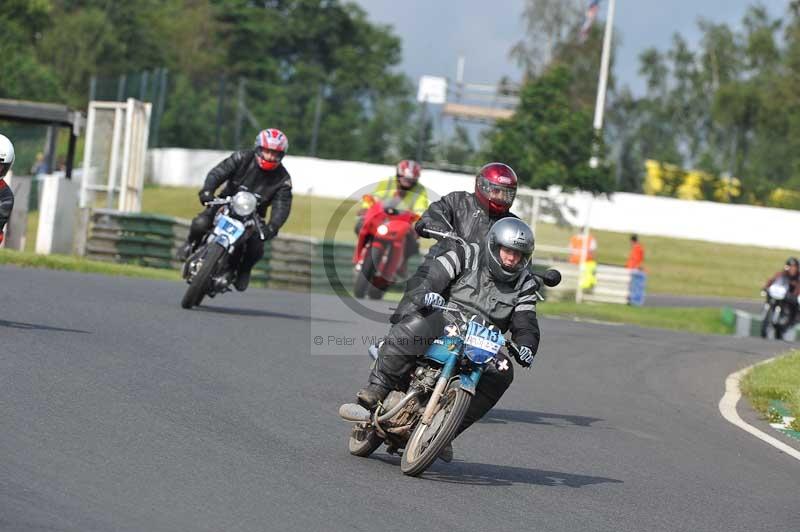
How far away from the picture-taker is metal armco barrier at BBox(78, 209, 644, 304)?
2422 cm

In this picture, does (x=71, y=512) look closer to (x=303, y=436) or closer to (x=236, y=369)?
(x=303, y=436)

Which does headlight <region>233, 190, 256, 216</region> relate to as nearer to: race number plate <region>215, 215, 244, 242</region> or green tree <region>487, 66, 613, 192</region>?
race number plate <region>215, 215, 244, 242</region>

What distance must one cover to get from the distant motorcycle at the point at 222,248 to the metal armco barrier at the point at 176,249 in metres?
8.33

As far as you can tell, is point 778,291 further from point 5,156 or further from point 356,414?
point 356,414

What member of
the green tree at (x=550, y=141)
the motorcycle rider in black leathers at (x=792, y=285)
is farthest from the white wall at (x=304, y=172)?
the motorcycle rider in black leathers at (x=792, y=285)

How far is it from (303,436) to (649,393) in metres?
6.37

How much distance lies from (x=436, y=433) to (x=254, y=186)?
8.60 meters

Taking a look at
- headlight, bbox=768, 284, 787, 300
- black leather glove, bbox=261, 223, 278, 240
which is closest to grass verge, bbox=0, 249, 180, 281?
black leather glove, bbox=261, 223, 278, 240

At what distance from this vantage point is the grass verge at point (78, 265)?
799 inches

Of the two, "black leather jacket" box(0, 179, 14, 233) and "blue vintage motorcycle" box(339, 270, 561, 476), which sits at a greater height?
"black leather jacket" box(0, 179, 14, 233)

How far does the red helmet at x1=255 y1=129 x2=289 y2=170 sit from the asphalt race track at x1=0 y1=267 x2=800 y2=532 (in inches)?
67.6

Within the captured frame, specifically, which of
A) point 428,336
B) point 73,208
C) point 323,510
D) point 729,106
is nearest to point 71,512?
point 323,510

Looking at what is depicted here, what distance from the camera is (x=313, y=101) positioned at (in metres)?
43.2

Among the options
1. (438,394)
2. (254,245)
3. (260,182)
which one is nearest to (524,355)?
(438,394)
